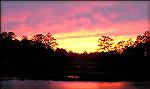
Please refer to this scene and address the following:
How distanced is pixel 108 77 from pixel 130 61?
28.7 ft

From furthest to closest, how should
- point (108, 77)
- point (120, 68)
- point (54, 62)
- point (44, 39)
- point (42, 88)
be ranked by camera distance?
point (44, 39), point (54, 62), point (120, 68), point (108, 77), point (42, 88)

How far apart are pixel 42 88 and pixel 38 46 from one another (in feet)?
127

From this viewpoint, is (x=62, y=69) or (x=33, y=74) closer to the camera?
(x=33, y=74)

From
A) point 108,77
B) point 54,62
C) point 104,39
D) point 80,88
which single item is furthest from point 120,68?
point 104,39

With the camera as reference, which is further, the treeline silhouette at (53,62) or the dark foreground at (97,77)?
the treeline silhouette at (53,62)

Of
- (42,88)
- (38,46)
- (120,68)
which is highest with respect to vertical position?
(38,46)

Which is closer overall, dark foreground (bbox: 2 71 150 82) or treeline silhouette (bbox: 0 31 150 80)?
dark foreground (bbox: 2 71 150 82)

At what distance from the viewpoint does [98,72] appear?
5959 cm

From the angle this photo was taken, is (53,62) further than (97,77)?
Yes

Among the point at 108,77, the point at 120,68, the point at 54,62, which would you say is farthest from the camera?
the point at 54,62

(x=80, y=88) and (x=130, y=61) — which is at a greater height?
(x=130, y=61)

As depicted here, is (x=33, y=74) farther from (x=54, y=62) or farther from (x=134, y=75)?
(x=134, y=75)

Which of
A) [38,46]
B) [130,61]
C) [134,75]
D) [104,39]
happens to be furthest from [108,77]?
[104,39]

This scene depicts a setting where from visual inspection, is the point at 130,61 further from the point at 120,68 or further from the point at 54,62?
the point at 54,62
